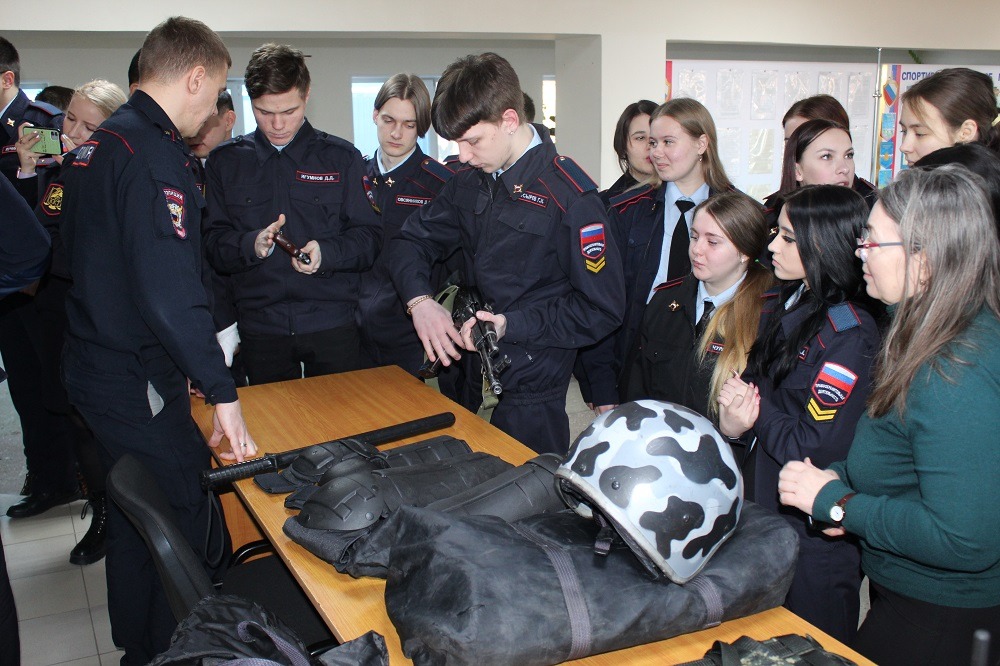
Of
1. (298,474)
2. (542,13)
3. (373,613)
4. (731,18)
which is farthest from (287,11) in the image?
(373,613)

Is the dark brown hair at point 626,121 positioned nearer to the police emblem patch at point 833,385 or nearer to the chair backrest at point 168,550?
the police emblem patch at point 833,385

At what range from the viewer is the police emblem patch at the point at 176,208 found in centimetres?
191

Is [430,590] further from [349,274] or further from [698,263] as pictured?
[349,274]

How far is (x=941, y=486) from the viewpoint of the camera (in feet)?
4.13

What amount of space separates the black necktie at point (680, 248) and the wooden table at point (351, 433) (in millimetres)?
1018

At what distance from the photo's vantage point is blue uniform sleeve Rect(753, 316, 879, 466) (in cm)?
174

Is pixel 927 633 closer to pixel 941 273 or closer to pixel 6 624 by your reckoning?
pixel 941 273

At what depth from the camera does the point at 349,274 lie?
2.93 m

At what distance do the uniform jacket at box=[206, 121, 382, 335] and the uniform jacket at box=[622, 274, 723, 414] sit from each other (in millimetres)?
1076

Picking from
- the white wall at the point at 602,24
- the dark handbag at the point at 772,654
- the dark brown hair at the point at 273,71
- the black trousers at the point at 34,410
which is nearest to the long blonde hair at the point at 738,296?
the dark handbag at the point at 772,654

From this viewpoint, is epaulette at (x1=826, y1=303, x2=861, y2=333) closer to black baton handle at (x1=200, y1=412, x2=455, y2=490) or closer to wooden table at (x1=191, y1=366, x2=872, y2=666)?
wooden table at (x1=191, y1=366, x2=872, y2=666)

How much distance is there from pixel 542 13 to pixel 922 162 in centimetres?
349

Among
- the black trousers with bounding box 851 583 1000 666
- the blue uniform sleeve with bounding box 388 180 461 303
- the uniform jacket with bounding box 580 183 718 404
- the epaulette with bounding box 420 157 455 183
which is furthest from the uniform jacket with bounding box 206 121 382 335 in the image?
the black trousers with bounding box 851 583 1000 666

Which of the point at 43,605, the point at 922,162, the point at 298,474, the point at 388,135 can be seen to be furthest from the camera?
the point at 388,135
